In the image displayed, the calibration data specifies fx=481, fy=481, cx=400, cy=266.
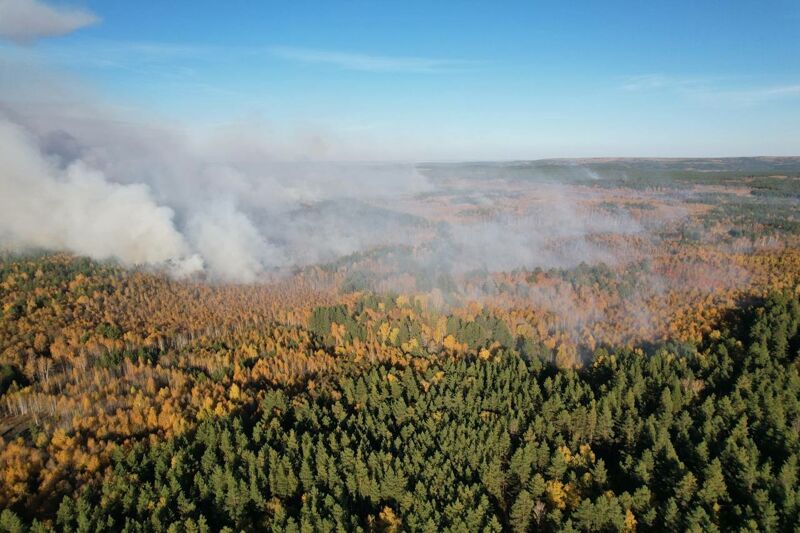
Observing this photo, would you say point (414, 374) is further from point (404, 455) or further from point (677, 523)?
point (677, 523)

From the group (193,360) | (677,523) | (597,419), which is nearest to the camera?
(677,523)

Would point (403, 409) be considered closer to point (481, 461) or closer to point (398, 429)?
point (398, 429)

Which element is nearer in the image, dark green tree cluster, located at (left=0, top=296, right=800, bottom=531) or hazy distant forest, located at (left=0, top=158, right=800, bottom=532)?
dark green tree cluster, located at (left=0, top=296, right=800, bottom=531)

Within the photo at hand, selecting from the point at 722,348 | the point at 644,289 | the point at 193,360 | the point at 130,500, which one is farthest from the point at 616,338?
the point at 130,500

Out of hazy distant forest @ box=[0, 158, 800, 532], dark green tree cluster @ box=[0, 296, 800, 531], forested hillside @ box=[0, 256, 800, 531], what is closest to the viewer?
dark green tree cluster @ box=[0, 296, 800, 531]

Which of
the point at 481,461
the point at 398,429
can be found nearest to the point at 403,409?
the point at 398,429

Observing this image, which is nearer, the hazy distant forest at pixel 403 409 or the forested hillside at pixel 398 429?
the forested hillside at pixel 398 429

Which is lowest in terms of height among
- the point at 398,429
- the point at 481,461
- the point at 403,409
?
the point at 398,429

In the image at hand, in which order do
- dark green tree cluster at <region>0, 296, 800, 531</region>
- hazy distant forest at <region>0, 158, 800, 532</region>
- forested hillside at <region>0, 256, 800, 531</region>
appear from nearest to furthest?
dark green tree cluster at <region>0, 296, 800, 531</region>, forested hillside at <region>0, 256, 800, 531</region>, hazy distant forest at <region>0, 158, 800, 532</region>
